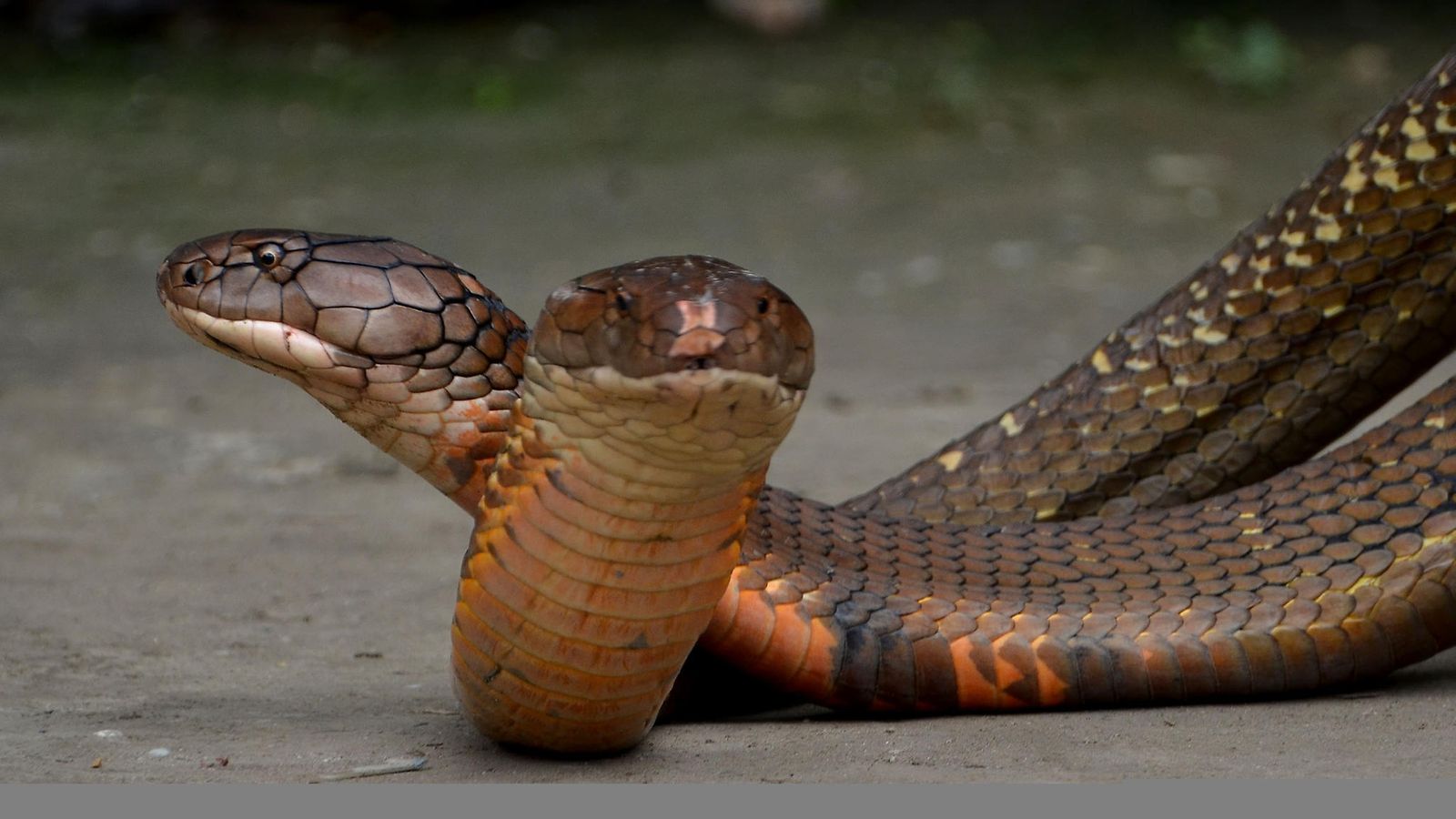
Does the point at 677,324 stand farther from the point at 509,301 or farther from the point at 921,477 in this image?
the point at 509,301

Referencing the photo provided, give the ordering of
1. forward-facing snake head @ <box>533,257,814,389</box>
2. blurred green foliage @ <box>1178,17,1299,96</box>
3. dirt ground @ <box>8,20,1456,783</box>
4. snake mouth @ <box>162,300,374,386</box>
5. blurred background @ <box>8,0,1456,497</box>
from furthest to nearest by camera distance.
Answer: blurred green foliage @ <box>1178,17,1299,96</box> → blurred background @ <box>8,0,1456,497</box> → dirt ground @ <box>8,20,1456,783</box> → snake mouth @ <box>162,300,374,386</box> → forward-facing snake head @ <box>533,257,814,389</box>

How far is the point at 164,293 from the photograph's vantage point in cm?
343

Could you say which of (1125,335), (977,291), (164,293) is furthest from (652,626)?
(977,291)

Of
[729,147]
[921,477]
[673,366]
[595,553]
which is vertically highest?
[729,147]

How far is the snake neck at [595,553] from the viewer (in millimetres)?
2658

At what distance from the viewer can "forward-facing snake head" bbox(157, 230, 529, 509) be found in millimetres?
3297

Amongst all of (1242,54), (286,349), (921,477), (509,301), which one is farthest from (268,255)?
(1242,54)

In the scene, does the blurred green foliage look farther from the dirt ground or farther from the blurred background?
the dirt ground

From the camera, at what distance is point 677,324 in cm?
251

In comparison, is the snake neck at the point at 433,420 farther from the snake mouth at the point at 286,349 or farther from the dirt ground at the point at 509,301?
the dirt ground at the point at 509,301

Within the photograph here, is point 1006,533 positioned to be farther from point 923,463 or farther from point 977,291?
point 977,291

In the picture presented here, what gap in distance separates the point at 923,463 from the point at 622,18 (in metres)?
10.6

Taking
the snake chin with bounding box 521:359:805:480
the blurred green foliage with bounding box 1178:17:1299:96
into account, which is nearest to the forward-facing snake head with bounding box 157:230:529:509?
the snake chin with bounding box 521:359:805:480

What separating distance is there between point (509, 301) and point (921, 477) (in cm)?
495
